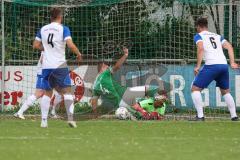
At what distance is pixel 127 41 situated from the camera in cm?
2070

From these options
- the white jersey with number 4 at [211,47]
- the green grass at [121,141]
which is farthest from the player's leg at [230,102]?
the white jersey with number 4 at [211,47]

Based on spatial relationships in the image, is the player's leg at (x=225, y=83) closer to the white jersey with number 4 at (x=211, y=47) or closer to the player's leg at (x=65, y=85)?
the white jersey with number 4 at (x=211, y=47)

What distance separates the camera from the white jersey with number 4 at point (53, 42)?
1429 centimetres

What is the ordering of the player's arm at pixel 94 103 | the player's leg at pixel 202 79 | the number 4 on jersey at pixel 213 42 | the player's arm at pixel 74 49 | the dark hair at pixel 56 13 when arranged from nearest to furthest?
the player's arm at pixel 74 49, the dark hair at pixel 56 13, the player's leg at pixel 202 79, the number 4 on jersey at pixel 213 42, the player's arm at pixel 94 103

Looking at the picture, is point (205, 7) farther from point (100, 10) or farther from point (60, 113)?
point (60, 113)

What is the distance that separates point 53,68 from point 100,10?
744 centimetres

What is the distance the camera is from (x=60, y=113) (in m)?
18.1

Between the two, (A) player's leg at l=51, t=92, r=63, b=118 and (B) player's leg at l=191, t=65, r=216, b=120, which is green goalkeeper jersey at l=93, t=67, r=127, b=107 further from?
(B) player's leg at l=191, t=65, r=216, b=120

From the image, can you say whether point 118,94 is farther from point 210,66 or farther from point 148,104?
point 210,66

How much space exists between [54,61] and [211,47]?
3.34 meters

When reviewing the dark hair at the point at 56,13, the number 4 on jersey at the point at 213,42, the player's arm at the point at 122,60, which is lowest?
the player's arm at the point at 122,60

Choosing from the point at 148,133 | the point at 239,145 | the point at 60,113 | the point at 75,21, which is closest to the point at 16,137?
the point at 148,133

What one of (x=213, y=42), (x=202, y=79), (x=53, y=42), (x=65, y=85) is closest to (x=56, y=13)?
(x=53, y=42)

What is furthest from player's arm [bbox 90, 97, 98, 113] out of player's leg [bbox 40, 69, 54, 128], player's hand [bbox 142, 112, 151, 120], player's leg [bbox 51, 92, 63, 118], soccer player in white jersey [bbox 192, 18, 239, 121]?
player's leg [bbox 40, 69, 54, 128]
